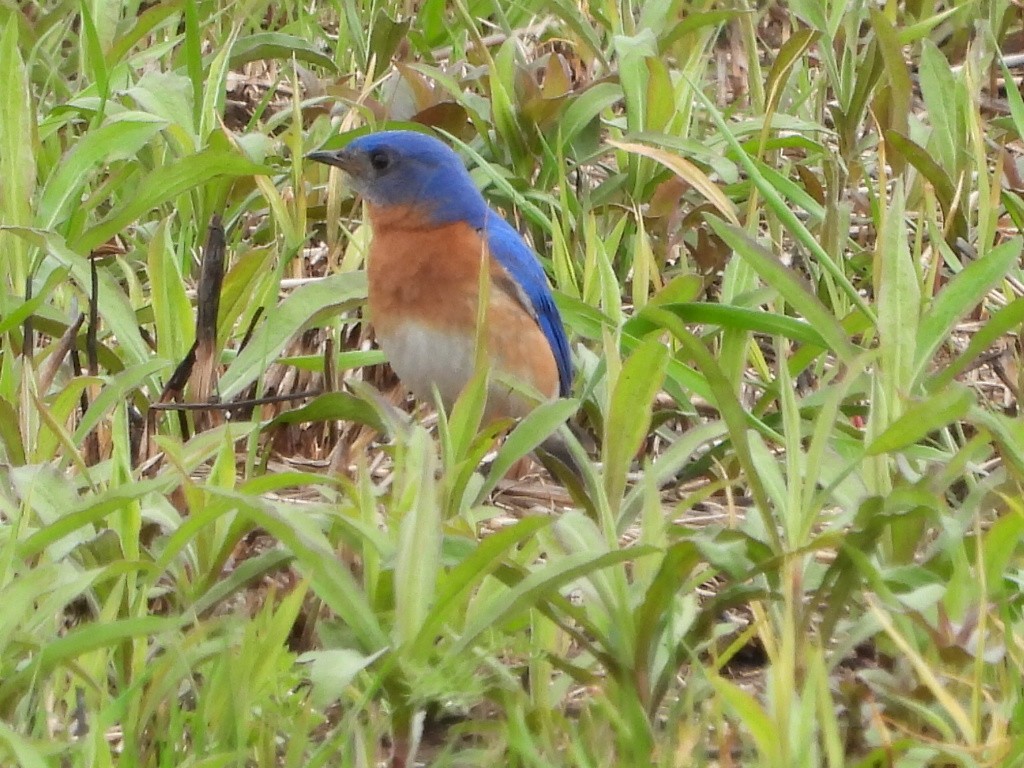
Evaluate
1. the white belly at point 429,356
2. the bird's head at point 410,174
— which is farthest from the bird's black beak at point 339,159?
the white belly at point 429,356

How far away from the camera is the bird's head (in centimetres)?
468

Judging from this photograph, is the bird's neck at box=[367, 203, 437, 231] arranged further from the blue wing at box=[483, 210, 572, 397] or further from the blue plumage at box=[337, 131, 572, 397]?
the blue wing at box=[483, 210, 572, 397]

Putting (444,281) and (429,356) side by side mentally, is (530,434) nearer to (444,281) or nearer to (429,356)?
(429,356)

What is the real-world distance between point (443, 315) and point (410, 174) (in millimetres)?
503

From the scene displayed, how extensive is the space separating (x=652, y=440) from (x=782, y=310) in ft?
1.77

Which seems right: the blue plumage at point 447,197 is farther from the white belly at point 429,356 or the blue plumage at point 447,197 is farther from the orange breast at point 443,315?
the white belly at point 429,356

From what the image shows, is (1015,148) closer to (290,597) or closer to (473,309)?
(473,309)

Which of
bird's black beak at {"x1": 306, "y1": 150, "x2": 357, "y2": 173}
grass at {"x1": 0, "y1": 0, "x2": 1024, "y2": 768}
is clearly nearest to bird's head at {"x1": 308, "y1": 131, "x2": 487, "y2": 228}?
bird's black beak at {"x1": 306, "y1": 150, "x2": 357, "y2": 173}

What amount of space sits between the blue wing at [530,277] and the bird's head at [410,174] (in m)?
0.08

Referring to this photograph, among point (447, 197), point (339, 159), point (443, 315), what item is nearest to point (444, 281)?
point (443, 315)

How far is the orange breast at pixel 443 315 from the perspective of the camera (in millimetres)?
4410

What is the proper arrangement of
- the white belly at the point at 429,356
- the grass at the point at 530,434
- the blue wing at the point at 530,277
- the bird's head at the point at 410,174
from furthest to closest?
the bird's head at the point at 410,174, the blue wing at the point at 530,277, the white belly at the point at 429,356, the grass at the point at 530,434

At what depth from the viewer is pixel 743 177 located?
207 inches

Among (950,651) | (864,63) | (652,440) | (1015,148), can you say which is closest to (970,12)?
(1015,148)
